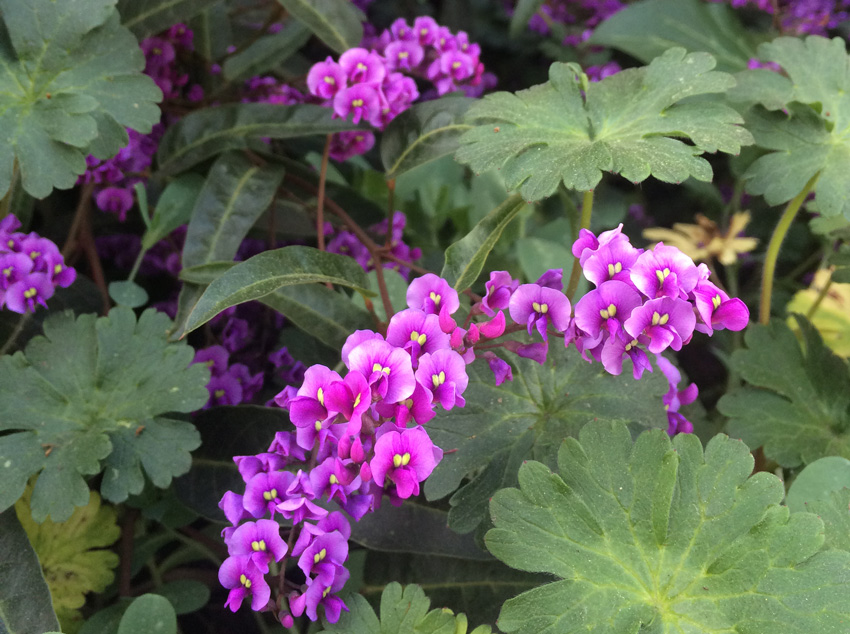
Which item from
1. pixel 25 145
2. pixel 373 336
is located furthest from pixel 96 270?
pixel 373 336

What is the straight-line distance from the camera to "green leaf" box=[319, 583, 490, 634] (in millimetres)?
767

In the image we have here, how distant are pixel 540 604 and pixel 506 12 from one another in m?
1.75

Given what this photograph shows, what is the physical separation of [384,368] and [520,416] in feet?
0.86

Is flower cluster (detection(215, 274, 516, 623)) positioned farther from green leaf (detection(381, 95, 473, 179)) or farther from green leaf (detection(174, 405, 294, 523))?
green leaf (detection(381, 95, 473, 179))

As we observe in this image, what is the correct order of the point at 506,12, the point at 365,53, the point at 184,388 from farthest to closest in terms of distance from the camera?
1. the point at 506,12
2. the point at 365,53
3. the point at 184,388

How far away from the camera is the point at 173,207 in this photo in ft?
3.76

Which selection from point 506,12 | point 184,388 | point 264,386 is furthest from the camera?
point 506,12

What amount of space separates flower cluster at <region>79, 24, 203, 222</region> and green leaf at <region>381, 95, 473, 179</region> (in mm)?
404

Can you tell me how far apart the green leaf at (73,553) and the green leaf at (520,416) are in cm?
53

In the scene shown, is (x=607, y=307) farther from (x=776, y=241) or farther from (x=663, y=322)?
(x=776, y=241)

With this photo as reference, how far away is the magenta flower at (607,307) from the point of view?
27.5 inches

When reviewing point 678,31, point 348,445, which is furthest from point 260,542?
point 678,31

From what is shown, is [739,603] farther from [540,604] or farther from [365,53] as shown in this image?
[365,53]

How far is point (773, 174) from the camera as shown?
1015 mm
